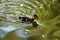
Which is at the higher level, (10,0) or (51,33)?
(10,0)

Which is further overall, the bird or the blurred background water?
the bird

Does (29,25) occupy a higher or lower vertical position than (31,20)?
lower

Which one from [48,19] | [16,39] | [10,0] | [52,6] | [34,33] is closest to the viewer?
[16,39]

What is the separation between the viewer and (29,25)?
41.0 ft

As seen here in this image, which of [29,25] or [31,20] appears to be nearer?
[29,25]

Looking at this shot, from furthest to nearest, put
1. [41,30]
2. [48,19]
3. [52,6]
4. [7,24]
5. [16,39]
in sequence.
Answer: [52,6] → [48,19] → [7,24] → [41,30] → [16,39]

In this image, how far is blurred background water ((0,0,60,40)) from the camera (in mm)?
10773

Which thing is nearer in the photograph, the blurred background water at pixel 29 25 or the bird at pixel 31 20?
the blurred background water at pixel 29 25

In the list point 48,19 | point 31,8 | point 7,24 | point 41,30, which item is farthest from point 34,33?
point 31,8

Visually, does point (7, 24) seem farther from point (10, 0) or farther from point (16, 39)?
point (10, 0)

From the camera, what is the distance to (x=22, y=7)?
1811 cm

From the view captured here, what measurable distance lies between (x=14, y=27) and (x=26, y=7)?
6.18m

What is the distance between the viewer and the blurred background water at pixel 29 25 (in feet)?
35.3

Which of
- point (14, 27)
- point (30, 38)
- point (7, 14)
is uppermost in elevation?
point (7, 14)
